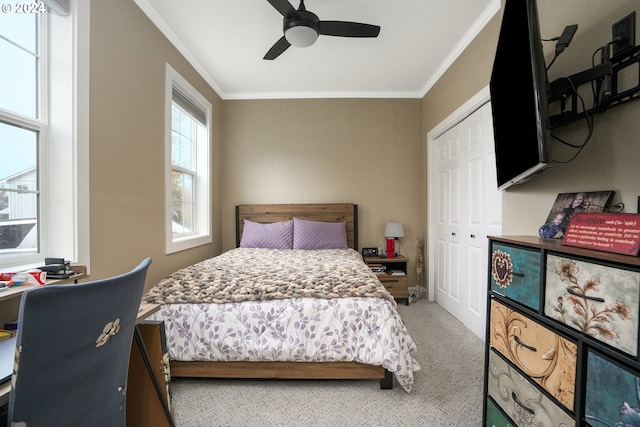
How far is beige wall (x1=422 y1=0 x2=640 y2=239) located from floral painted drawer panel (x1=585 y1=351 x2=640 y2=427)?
687 millimetres

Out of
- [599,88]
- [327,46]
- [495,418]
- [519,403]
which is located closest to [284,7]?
[327,46]

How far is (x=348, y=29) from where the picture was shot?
1969 mm

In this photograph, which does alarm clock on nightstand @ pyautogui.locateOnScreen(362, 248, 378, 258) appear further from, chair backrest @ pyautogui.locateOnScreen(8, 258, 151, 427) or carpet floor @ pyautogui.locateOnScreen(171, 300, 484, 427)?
chair backrest @ pyautogui.locateOnScreen(8, 258, 151, 427)

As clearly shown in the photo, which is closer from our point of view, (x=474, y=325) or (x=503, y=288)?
(x=503, y=288)

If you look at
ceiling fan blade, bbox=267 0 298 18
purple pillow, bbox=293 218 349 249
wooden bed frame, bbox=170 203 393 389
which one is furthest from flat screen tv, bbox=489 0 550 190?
purple pillow, bbox=293 218 349 249

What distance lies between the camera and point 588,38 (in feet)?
4.07

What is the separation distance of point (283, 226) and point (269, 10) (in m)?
2.26

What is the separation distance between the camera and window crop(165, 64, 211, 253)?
2518 millimetres

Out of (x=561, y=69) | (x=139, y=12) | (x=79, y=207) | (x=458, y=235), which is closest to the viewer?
(x=561, y=69)

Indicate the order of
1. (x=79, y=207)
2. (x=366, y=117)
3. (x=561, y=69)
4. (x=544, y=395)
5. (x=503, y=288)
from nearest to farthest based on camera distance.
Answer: (x=544, y=395)
(x=503, y=288)
(x=561, y=69)
(x=79, y=207)
(x=366, y=117)

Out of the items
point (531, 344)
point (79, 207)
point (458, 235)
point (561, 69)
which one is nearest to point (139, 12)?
point (79, 207)

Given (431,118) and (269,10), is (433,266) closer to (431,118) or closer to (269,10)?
(431,118)

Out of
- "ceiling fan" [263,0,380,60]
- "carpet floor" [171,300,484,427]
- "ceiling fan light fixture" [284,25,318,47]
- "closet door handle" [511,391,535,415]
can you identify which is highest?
"ceiling fan" [263,0,380,60]

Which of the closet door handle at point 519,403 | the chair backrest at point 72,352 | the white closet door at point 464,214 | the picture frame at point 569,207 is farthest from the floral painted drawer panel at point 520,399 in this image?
the chair backrest at point 72,352
